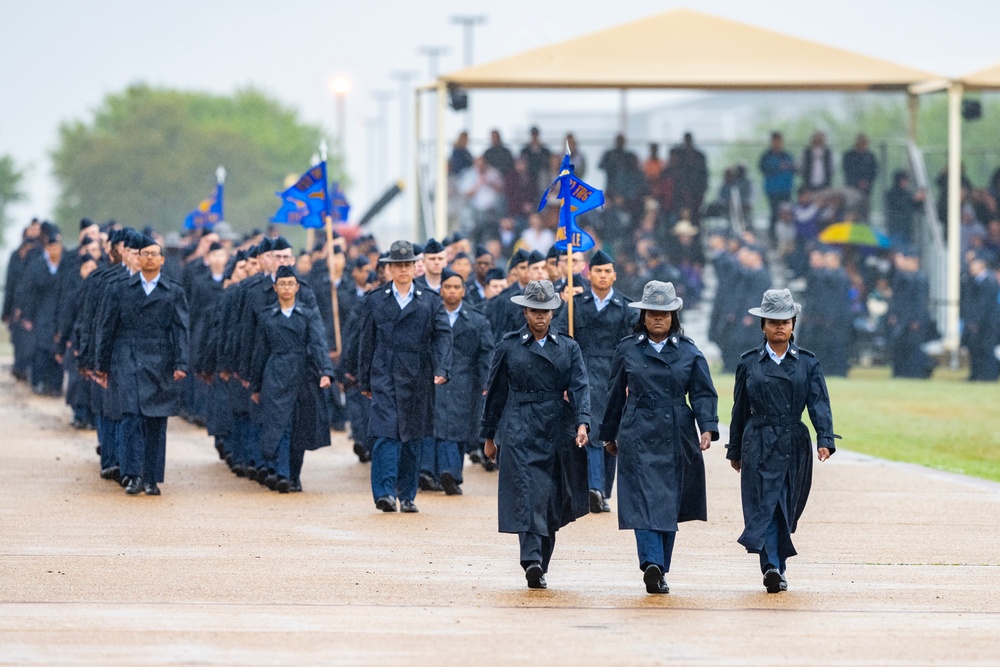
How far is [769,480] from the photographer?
1177 cm

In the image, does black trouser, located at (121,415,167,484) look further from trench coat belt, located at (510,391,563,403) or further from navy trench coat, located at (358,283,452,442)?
trench coat belt, located at (510,391,563,403)

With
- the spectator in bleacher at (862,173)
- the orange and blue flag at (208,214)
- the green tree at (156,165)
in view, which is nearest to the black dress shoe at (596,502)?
the orange and blue flag at (208,214)

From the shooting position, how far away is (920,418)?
26.1m

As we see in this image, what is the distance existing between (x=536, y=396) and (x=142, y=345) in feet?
18.1

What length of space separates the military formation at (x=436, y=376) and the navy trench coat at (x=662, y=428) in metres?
0.01

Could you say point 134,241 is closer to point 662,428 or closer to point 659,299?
point 659,299

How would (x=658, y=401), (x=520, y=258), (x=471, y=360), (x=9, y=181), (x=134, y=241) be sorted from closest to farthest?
(x=658, y=401) → (x=134, y=241) → (x=471, y=360) → (x=520, y=258) → (x=9, y=181)

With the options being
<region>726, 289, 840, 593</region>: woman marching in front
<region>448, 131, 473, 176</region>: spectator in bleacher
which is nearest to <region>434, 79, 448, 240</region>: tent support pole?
<region>448, 131, 473, 176</region>: spectator in bleacher

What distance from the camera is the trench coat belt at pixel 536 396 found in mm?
12328

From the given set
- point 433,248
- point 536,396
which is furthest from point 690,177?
point 536,396

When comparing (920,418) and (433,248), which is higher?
(433,248)

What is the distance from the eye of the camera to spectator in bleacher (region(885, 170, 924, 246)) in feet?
120

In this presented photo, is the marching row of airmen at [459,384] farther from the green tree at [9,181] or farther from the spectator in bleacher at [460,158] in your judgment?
the green tree at [9,181]

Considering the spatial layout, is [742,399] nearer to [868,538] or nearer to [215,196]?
[868,538]
